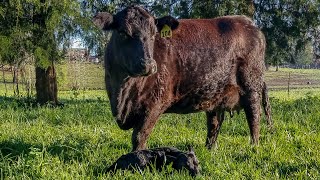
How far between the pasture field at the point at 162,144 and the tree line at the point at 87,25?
164 inches

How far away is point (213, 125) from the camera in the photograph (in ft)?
21.8

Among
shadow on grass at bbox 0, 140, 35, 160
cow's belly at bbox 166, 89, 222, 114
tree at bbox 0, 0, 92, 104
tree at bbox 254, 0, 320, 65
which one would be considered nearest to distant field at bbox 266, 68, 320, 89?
tree at bbox 254, 0, 320, 65

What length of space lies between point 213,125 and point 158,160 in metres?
2.29

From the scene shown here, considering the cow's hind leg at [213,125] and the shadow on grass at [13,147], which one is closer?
the shadow on grass at [13,147]

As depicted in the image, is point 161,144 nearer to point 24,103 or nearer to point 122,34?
point 122,34

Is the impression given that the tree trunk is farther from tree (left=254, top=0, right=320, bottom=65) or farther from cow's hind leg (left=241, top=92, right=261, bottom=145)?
cow's hind leg (left=241, top=92, right=261, bottom=145)

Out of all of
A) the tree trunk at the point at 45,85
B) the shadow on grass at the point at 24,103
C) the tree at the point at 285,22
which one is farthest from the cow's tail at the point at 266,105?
the tree trunk at the point at 45,85

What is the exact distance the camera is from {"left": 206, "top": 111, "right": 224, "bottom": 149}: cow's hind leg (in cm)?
636

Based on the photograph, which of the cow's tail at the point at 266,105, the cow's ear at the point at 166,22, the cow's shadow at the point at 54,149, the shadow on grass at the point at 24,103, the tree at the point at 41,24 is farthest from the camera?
the tree at the point at 41,24

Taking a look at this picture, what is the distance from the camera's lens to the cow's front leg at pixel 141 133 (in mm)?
5273

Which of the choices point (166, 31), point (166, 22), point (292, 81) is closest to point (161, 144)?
point (166, 31)

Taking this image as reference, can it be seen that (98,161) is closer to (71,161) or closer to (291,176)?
(71,161)

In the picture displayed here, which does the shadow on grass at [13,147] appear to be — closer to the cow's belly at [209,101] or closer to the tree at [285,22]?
the cow's belly at [209,101]

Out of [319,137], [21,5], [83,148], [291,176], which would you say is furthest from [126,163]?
[21,5]
